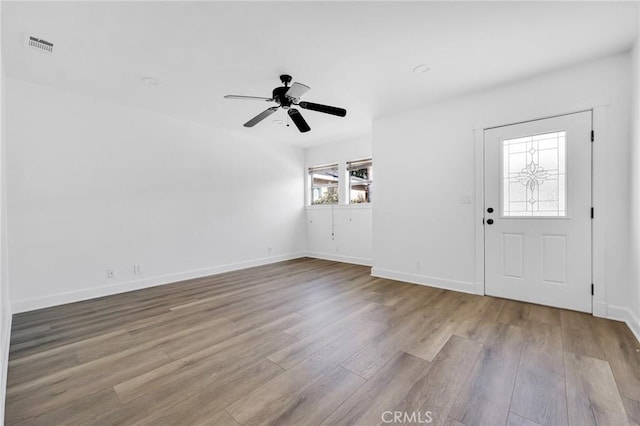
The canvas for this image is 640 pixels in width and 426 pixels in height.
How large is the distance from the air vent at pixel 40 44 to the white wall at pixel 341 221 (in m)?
4.37

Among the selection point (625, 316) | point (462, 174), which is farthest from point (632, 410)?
point (462, 174)

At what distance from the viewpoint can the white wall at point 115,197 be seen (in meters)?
3.04

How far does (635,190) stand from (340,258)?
4233 mm

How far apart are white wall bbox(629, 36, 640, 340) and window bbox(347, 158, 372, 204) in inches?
136

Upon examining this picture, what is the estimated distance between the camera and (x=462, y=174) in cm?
349

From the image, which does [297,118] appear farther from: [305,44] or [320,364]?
[320,364]

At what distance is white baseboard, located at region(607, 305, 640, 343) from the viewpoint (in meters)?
2.28

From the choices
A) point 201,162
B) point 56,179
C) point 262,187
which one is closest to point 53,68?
point 56,179

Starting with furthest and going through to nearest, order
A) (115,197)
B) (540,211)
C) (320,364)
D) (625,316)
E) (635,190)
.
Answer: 1. (115,197)
2. (540,211)
3. (625,316)
4. (635,190)
5. (320,364)

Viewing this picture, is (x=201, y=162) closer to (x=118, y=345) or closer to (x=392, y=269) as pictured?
(x=118, y=345)

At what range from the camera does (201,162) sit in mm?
4539

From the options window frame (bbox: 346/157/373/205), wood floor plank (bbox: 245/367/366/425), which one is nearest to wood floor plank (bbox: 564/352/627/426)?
wood floor plank (bbox: 245/367/366/425)

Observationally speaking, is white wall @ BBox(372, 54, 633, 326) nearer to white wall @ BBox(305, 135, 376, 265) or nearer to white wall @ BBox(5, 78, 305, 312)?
white wall @ BBox(305, 135, 376, 265)

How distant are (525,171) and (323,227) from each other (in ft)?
12.6
